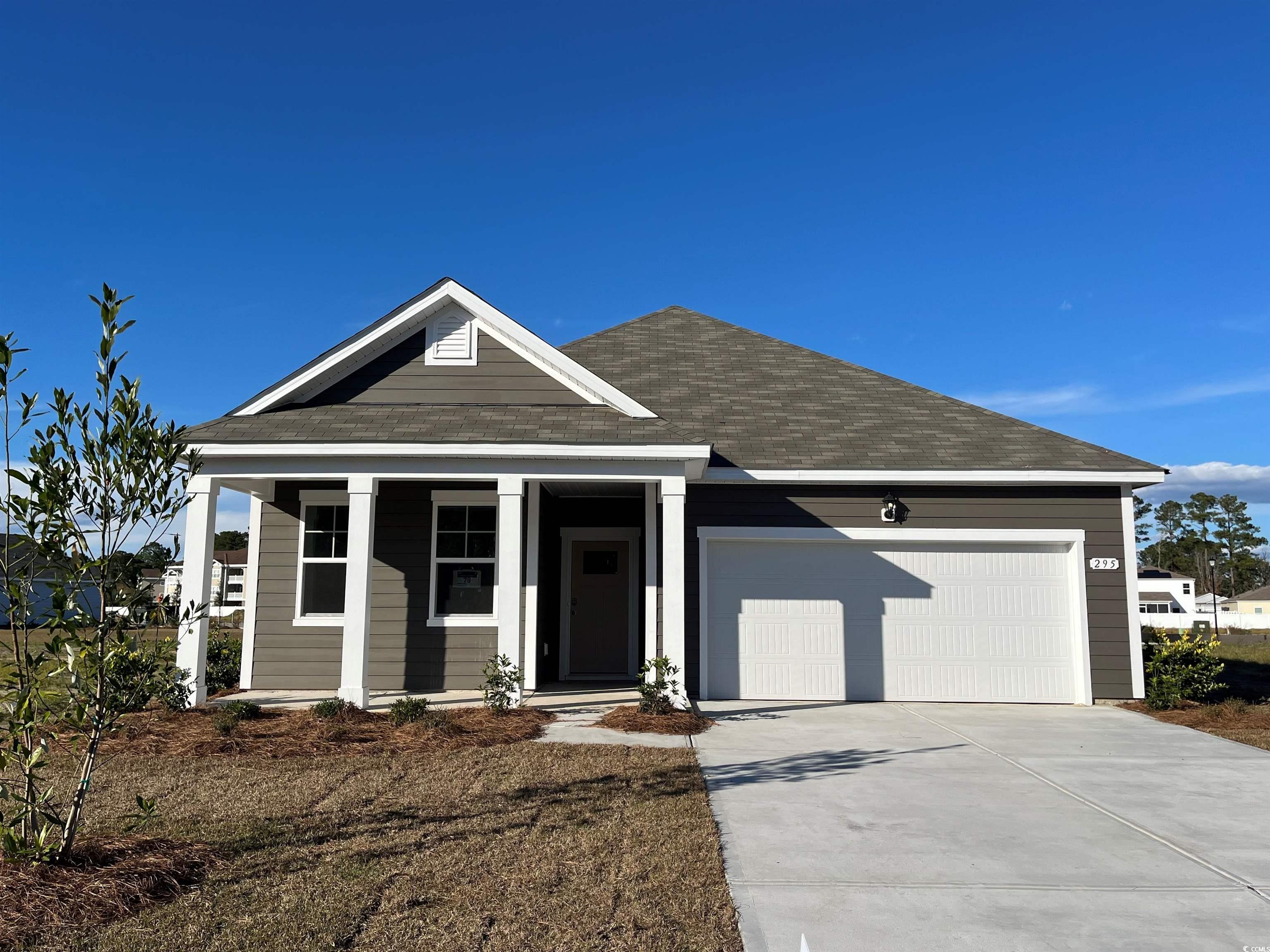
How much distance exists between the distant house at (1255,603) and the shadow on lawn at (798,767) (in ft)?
237

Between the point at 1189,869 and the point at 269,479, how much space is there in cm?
959

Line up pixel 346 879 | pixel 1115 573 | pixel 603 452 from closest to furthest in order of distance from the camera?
pixel 346 879, pixel 603 452, pixel 1115 573

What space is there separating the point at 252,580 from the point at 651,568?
534 cm

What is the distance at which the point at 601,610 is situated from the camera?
12.7m

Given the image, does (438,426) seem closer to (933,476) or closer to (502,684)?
(502,684)

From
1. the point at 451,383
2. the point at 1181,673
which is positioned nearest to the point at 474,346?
the point at 451,383

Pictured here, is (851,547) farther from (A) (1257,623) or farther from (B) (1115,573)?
(A) (1257,623)

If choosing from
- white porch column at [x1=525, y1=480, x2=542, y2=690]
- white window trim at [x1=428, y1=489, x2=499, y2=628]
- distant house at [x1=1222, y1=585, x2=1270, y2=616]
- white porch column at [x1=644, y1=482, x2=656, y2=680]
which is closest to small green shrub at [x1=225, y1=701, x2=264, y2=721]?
white window trim at [x1=428, y1=489, x2=499, y2=628]

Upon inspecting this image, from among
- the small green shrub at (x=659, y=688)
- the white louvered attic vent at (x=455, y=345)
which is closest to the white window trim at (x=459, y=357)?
the white louvered attic vent at (x=455, y=345)

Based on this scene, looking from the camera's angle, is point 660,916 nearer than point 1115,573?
Yes

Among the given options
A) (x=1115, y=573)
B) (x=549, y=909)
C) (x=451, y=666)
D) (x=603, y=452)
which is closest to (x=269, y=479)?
(x=451, y=666)

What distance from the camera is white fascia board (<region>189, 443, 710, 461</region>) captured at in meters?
9.49

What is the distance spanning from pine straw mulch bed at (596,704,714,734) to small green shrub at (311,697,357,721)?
2.58 metres

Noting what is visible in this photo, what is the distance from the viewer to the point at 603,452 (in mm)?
9633
